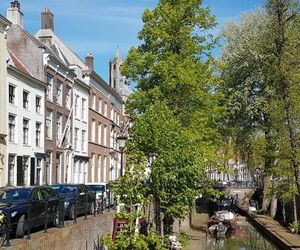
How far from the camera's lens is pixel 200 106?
29.7 metres

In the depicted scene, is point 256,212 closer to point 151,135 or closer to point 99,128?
point 99,128

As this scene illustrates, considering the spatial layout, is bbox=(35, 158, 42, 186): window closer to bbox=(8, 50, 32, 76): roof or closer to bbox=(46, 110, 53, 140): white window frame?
bbox=(46, 110, 53, 140): white window frame

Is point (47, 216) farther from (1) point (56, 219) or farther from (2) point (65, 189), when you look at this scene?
(2) point (65, 189)

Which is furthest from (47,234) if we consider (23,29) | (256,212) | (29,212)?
(256,212)

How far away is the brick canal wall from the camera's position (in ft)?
44.9

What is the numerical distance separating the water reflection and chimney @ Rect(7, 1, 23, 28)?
69.4 ft

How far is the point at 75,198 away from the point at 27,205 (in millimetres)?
5797

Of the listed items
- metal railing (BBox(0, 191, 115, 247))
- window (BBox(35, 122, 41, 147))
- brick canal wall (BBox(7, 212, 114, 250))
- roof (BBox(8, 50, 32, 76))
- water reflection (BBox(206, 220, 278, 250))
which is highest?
roof (BBox(8, 50, 32, 76))

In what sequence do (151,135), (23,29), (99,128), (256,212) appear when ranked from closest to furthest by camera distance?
1. (151,135)
2. (23,29)
3. (256,212)
4. (99,128)

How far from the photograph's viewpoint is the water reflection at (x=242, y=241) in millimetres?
33531

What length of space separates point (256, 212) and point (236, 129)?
11652mm

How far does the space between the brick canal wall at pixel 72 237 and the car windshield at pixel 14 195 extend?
4.29 feet

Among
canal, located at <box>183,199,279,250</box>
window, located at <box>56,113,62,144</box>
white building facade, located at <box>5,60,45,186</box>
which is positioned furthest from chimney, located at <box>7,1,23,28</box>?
canal, located at <box>183,199,279,250</box>

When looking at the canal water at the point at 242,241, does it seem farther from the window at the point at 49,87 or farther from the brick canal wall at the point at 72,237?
the window at the point at 49,87
